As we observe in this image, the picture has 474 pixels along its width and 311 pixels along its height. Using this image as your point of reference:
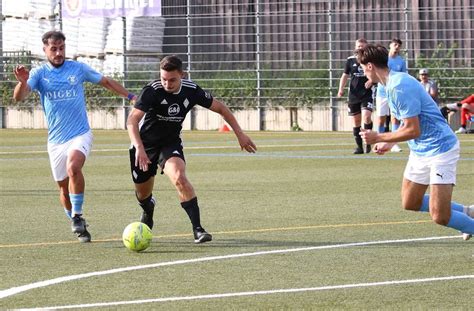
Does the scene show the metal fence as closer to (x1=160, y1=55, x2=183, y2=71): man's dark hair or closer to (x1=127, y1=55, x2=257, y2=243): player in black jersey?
(x1=127, y1=55, x2=257, y2=243): player in black jersey

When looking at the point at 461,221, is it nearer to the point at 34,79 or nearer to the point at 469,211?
the point at 469,211

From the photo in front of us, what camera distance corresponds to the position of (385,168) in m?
19.9

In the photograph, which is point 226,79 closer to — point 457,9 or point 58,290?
point 457,9

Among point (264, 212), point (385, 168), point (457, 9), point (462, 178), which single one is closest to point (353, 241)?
point (264, 212)

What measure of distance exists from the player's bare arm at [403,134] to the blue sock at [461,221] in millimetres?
818

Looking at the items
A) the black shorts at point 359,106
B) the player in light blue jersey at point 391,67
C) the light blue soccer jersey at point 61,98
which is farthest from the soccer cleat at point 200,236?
the black shorts at point 359,106

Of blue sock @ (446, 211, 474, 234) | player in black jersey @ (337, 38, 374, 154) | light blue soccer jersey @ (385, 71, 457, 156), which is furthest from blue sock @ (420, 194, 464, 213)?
player in black jersey @ (337, 38, 374, 154)

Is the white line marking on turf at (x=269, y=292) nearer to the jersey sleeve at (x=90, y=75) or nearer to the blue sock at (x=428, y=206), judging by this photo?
the blue sock at (x=428, y=206)

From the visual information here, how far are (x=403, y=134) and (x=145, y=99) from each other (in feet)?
9.51

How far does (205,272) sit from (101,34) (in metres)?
27.9

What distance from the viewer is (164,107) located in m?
11.7

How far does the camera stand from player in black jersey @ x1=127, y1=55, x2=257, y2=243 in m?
11.4

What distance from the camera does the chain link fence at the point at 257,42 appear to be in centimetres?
3338

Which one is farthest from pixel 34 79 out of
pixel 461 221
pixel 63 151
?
pixel 461 221
